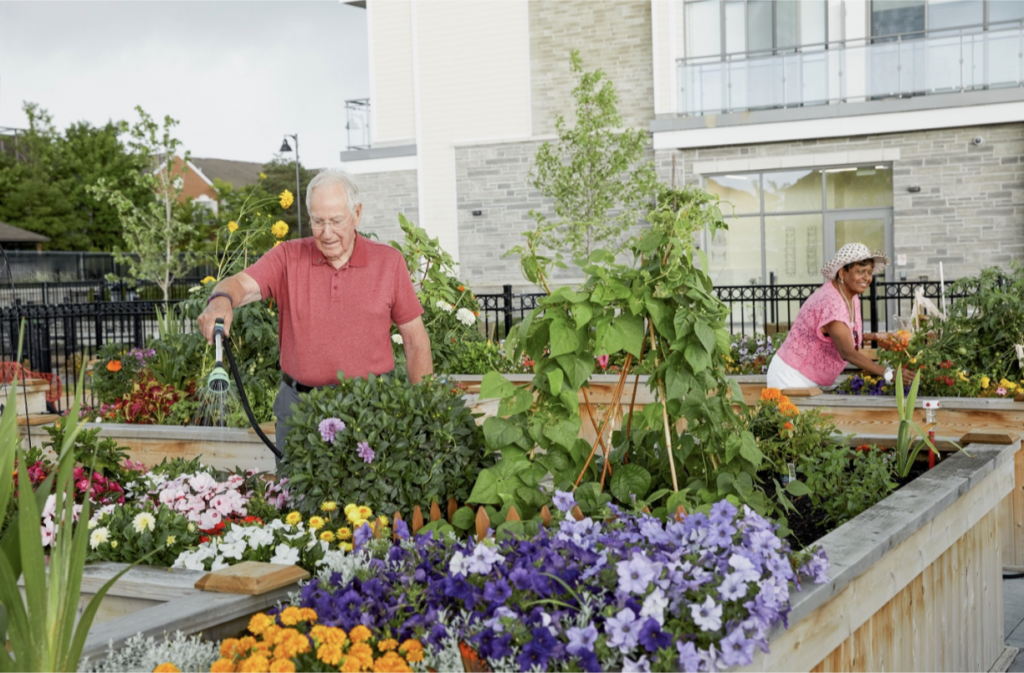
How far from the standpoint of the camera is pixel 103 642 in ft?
6.97

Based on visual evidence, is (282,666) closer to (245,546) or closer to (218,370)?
(245,546)

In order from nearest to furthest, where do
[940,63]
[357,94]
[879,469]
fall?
[879,469] < [940,63] < [357,94]

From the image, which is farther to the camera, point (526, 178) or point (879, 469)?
point (526, 178)

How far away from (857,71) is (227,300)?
15717mm

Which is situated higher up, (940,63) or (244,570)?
(940,63)

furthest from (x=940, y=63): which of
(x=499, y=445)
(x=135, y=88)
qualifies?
(x=135, y=88)

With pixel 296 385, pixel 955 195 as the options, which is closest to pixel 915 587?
pixel 296 385

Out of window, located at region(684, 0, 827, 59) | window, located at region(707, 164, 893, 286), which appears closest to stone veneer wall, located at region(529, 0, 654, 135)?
window, located at region(684, 0, 827, 59)

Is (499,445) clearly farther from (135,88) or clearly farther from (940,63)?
(135,88)

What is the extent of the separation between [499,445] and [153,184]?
708 inches

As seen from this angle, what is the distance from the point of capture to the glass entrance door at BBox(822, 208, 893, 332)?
1664 cm

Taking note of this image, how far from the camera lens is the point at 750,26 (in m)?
17.5

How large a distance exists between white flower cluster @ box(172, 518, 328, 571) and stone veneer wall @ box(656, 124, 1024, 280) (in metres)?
15.2

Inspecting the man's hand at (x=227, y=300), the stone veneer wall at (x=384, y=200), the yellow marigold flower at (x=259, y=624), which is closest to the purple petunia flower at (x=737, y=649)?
the yellow marigold flower at (x=259, y=624)
